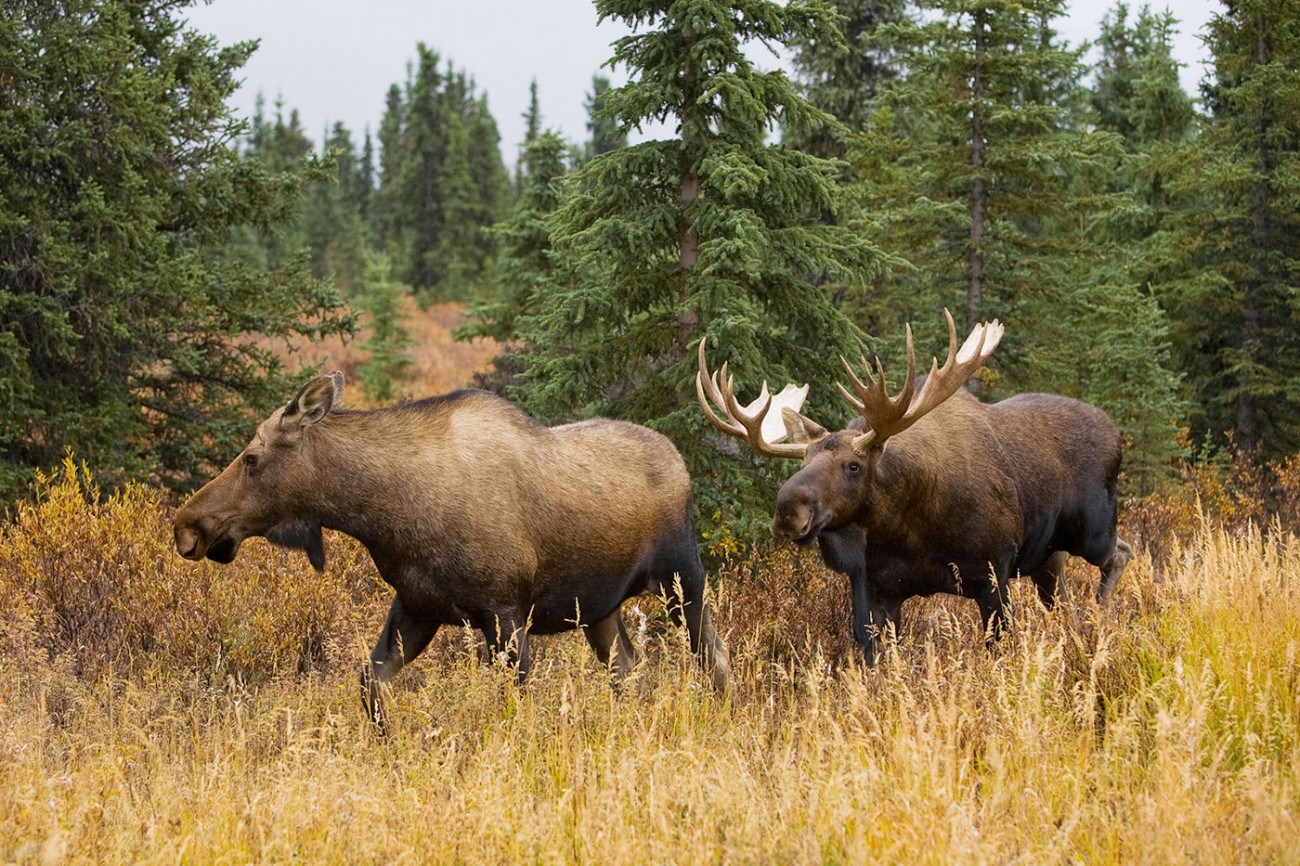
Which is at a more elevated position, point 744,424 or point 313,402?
point 313,402

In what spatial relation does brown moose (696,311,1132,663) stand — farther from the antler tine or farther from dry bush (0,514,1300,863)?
dry bush (0,514,1300,863)

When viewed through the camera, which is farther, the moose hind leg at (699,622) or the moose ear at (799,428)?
the moose ear at (799,428)

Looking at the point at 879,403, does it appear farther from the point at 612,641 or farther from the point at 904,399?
the point at 612,641

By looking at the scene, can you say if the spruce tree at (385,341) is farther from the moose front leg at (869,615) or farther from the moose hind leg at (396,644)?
the moose hind leg at (396,644)

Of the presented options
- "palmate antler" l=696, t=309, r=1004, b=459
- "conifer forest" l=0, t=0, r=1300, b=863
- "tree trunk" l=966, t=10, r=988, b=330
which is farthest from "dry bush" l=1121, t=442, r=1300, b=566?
"palmate antler" l=696, t=309, r=1004, b=459

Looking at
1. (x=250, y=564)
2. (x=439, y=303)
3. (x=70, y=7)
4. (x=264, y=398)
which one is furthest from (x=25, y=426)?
(x=439, y=303)

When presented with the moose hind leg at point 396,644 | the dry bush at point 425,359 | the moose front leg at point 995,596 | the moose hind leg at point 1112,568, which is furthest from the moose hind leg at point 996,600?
the dry bush at point 425,359

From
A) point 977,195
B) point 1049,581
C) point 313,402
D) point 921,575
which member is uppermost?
point 977,195

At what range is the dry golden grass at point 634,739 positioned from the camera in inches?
146

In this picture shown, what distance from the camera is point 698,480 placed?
9109 mm

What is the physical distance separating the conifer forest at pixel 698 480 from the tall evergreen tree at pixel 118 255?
0.05 m

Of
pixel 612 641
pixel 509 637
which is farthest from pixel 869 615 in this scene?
pixel 509 637

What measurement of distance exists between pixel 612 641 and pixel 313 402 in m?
2.26

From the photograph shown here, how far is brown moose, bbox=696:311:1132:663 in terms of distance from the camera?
6.41 metres
